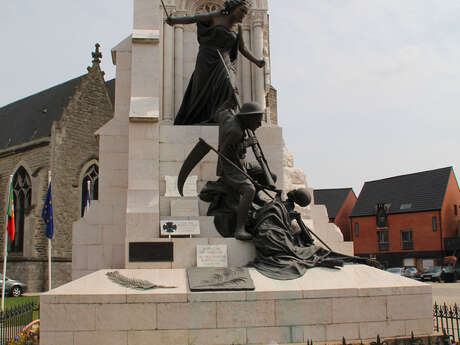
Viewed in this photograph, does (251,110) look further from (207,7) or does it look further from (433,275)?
(433,275)

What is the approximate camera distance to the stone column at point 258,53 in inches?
613

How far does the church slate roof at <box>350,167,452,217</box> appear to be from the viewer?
44.9m

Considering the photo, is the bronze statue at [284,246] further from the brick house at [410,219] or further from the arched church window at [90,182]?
the brick house at [410,219]

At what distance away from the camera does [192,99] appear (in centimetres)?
992

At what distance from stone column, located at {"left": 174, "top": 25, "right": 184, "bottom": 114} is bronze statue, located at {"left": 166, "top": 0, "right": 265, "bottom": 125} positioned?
4455 millimetres

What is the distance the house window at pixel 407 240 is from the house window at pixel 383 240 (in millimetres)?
1602

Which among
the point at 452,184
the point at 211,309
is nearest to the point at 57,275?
the point at 211,309

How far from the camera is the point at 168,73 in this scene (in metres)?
15.0

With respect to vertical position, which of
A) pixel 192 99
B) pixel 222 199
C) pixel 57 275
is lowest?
pixel 57 275

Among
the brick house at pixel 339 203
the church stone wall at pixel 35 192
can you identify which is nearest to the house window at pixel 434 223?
the brick house at pixel 339 203

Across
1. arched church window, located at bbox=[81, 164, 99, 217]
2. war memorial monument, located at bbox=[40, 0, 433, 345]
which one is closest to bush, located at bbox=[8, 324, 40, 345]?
war memorial monument, located at bbox=[40, 0, 433, 345]

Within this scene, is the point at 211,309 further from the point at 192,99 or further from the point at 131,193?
the point at 192,99

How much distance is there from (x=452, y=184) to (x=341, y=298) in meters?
42.9

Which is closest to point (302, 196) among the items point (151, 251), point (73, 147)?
point (151, 251)
